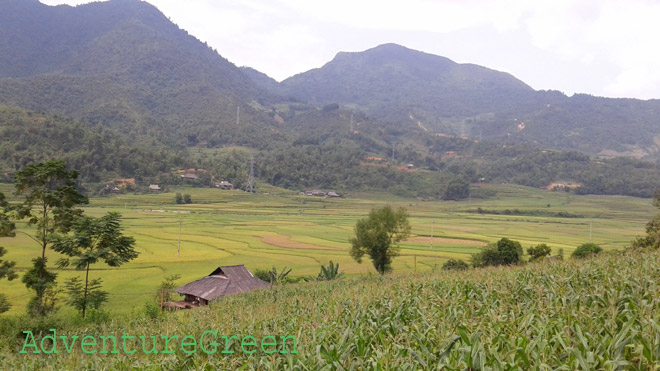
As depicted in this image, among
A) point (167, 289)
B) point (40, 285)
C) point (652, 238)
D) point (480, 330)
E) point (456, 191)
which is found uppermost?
point (456, 191)

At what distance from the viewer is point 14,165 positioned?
75.6 metres

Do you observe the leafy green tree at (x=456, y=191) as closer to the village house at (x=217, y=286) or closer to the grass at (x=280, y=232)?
the grass at (x=280, y=232)

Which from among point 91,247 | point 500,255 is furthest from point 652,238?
point 91,247

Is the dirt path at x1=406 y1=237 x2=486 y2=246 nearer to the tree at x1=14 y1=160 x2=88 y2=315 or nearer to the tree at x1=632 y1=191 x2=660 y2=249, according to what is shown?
the tree at x1=632 y1=191 x2=660 y2=249

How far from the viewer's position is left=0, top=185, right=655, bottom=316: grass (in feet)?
111

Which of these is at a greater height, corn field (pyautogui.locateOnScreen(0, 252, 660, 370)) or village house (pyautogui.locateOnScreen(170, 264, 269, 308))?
corn field (pyautogui.locateOnScreen(0, 252, 660, 370))

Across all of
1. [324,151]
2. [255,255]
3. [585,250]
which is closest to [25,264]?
[255,255]

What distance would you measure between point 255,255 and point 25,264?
17220mm

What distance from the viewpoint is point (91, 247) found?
21578mm

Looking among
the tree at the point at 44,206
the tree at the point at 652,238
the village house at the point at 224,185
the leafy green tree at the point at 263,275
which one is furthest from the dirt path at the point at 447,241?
the village house at the point at 224,185

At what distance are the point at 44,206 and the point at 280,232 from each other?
34916mm

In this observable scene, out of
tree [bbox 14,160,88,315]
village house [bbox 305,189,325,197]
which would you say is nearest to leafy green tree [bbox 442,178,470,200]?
village house [bbox 305,189,325,197]

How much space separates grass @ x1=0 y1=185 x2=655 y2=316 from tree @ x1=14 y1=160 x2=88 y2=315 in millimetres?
2465

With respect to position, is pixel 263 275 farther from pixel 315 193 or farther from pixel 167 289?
pixel 315 193
